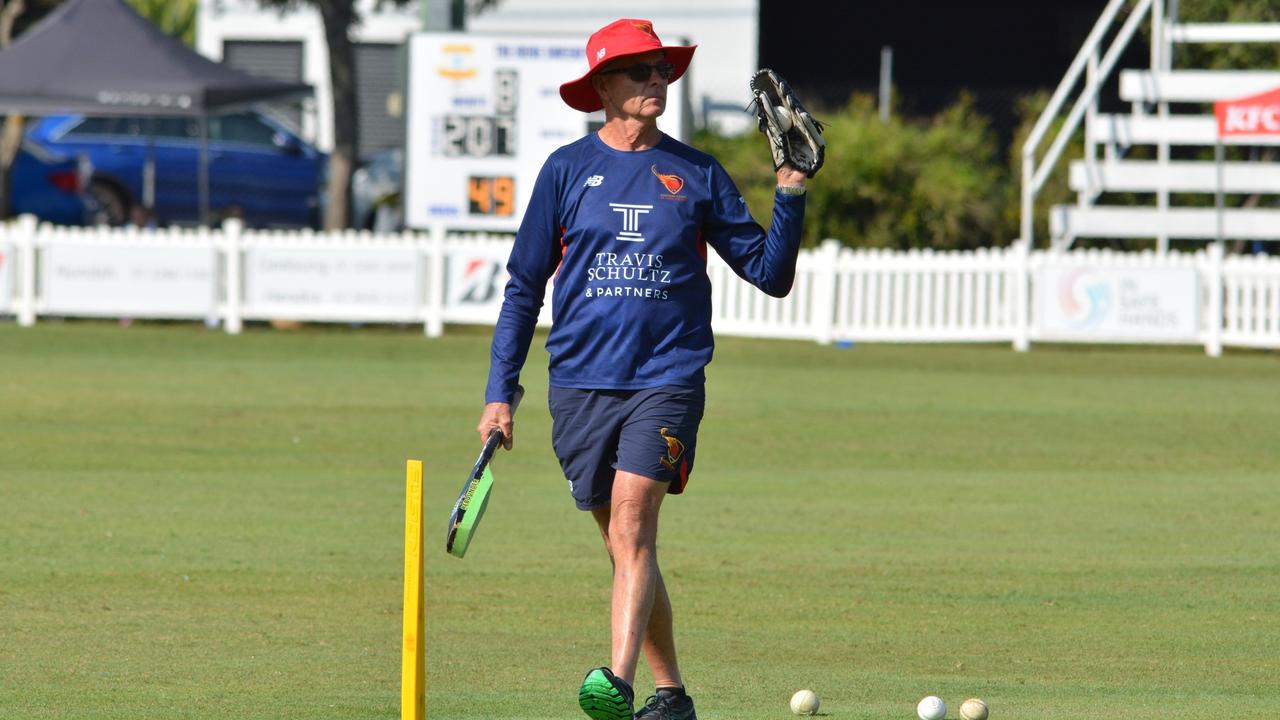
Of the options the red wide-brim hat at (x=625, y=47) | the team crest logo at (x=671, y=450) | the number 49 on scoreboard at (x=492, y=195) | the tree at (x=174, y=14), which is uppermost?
the tree at (x=174, y=14)

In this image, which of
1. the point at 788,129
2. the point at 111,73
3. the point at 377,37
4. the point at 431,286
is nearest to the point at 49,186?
the point at 111,73

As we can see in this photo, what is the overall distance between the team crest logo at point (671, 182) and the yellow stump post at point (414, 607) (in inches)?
51.3

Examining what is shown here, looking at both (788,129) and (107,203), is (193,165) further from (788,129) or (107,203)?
(788,129)

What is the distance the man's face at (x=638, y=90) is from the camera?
581 centimetres

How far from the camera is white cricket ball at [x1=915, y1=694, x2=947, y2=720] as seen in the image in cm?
604

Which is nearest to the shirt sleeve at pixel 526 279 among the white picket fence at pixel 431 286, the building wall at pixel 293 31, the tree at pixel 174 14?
the white picket fence at pixel 431 286

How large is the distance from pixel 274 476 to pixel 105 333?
1061cm

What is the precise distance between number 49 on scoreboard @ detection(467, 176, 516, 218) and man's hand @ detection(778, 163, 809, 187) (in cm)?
1837

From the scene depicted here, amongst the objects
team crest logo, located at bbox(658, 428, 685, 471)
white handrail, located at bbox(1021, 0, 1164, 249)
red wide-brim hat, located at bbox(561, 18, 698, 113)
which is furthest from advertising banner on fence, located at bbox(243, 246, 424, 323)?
team crest logo, located at bbox(658, 428, 685, 471)

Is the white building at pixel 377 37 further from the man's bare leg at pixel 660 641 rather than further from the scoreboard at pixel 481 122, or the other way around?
the man's bare leg at pixel 660 641

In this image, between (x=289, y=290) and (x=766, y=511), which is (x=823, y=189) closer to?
(x=289, y=290)

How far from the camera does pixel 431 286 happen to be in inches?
891

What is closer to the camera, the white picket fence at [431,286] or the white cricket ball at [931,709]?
the white cricket ball at [931,709]

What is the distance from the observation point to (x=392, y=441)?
13.5 m
